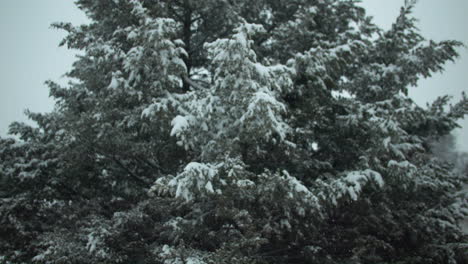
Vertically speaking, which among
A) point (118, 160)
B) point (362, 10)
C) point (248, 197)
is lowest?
point (248, 197)

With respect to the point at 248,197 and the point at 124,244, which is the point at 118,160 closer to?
the point at 124,244

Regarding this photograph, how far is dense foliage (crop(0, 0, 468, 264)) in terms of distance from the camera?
576 centimetres

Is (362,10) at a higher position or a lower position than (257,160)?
higher

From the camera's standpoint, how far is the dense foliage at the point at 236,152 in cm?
576

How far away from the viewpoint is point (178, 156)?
7371 mm

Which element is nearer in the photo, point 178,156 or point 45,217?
point 178,156

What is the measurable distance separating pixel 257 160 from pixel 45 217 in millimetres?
5020

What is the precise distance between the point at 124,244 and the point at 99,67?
11.3ft

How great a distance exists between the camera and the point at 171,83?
6840 millimetres

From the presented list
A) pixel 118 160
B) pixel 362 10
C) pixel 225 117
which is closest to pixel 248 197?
pixel 225 117

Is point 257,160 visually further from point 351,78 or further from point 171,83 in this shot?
point 351,78

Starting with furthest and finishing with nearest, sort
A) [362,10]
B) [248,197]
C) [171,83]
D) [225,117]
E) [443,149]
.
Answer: [443,149]
[362,10]
[171,83]
[225,117]
[248,197]

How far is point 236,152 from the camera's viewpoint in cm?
613

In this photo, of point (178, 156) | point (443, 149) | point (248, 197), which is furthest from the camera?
point (443, 149)
